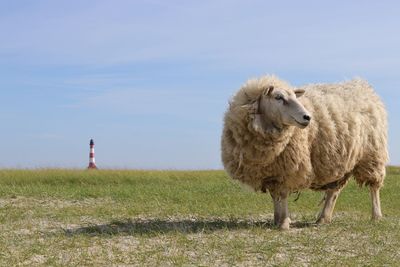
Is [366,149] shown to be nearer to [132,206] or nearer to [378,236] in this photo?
[378,236]

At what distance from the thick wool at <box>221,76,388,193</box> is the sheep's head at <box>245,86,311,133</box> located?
0.10 meters

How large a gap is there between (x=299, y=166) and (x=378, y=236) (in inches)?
60.7

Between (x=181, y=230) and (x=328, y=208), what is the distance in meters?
3.04

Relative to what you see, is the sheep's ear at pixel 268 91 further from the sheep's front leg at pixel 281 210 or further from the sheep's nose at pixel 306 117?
the sheep's front leg at pixel 281 210

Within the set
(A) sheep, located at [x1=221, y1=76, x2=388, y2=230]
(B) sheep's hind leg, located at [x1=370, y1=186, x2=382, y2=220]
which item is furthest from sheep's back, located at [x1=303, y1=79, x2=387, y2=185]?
(B) sheep's hind leg, located at [x1=370, y1=186, x2=382, y2=220]

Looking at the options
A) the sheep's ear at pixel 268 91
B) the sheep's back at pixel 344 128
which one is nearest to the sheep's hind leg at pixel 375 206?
the sheep's back at pixel 344 128

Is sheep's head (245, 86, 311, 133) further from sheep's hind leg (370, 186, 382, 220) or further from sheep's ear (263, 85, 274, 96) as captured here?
sheep's hind leg (370, 186, 382, 220)

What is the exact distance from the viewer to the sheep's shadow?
30.8ft

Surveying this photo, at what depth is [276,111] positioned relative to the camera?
9.38 metres

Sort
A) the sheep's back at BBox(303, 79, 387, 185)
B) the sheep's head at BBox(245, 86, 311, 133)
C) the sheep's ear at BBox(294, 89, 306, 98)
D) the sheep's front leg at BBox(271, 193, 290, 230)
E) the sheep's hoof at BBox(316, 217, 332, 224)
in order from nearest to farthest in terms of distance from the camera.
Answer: the sheep's head at BBox(245, 86, 311, 133) < the sheep's front leg at BBox(271, 193, 290, 230) < the sheep's ear at BBox(294, 89, 306, 98) < the sheep's back at BBox(303, 79, 387, 185) < the sheep's hoof at BBox(316, 217, 332, 224)

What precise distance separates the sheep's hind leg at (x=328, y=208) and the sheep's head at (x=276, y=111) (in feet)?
7.87

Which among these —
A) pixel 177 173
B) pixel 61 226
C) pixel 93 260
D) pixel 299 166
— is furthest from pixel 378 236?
pixel 177 173

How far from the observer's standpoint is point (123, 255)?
24.2ft

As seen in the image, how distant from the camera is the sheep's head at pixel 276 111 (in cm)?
920
